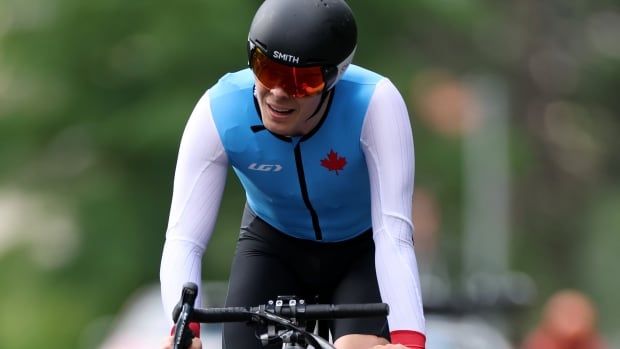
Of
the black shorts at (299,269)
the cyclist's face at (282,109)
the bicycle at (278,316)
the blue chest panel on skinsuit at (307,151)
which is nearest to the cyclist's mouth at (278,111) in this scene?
the cyclist's face at (282,109)

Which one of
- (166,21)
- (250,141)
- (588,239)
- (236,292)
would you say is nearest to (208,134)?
(250,141)

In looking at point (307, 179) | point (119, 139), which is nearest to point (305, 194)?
point (307, 179)

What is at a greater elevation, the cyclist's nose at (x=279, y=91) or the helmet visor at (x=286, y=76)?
the helmet visor at (x=286, y=76)

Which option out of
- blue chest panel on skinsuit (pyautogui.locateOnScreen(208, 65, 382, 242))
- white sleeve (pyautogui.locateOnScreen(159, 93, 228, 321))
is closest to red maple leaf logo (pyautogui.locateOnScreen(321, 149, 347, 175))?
blue chest panel on skinsuit (pyautogui.locateOnScreen(208, 65, 382, 242))

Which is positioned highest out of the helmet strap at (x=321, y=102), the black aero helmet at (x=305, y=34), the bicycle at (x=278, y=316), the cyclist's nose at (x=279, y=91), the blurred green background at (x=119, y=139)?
the black aero helmet at (x=305, y=34)

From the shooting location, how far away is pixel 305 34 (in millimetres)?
7199

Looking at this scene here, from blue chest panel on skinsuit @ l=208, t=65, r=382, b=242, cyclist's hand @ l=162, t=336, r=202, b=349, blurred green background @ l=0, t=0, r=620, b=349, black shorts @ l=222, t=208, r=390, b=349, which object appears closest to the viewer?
cyclist's hand @ l=162, t=336, r=202, b=349

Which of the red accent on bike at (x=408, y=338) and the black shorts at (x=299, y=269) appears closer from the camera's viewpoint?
the red accent on bike at (x=408, y=338)

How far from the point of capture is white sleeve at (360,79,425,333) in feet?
23.5

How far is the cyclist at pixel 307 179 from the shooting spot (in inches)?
285

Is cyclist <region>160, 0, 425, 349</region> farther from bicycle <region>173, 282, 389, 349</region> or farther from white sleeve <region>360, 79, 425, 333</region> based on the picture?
bicycle <region>173, 282, 389, 349</region>

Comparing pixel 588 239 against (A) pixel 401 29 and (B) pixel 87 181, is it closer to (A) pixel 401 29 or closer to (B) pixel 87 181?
(A) pixel 401 29

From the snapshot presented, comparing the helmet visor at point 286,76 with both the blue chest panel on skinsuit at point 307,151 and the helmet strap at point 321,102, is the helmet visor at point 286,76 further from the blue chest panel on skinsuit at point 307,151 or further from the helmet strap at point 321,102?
the blue chest panel on skinsuit at point 307,151

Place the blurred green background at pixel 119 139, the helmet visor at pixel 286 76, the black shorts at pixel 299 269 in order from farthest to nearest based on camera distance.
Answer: the blurred green background at pixel 119 139 → the black shorts at pixel 299 269 → the helmet visor at pixel 286 76
